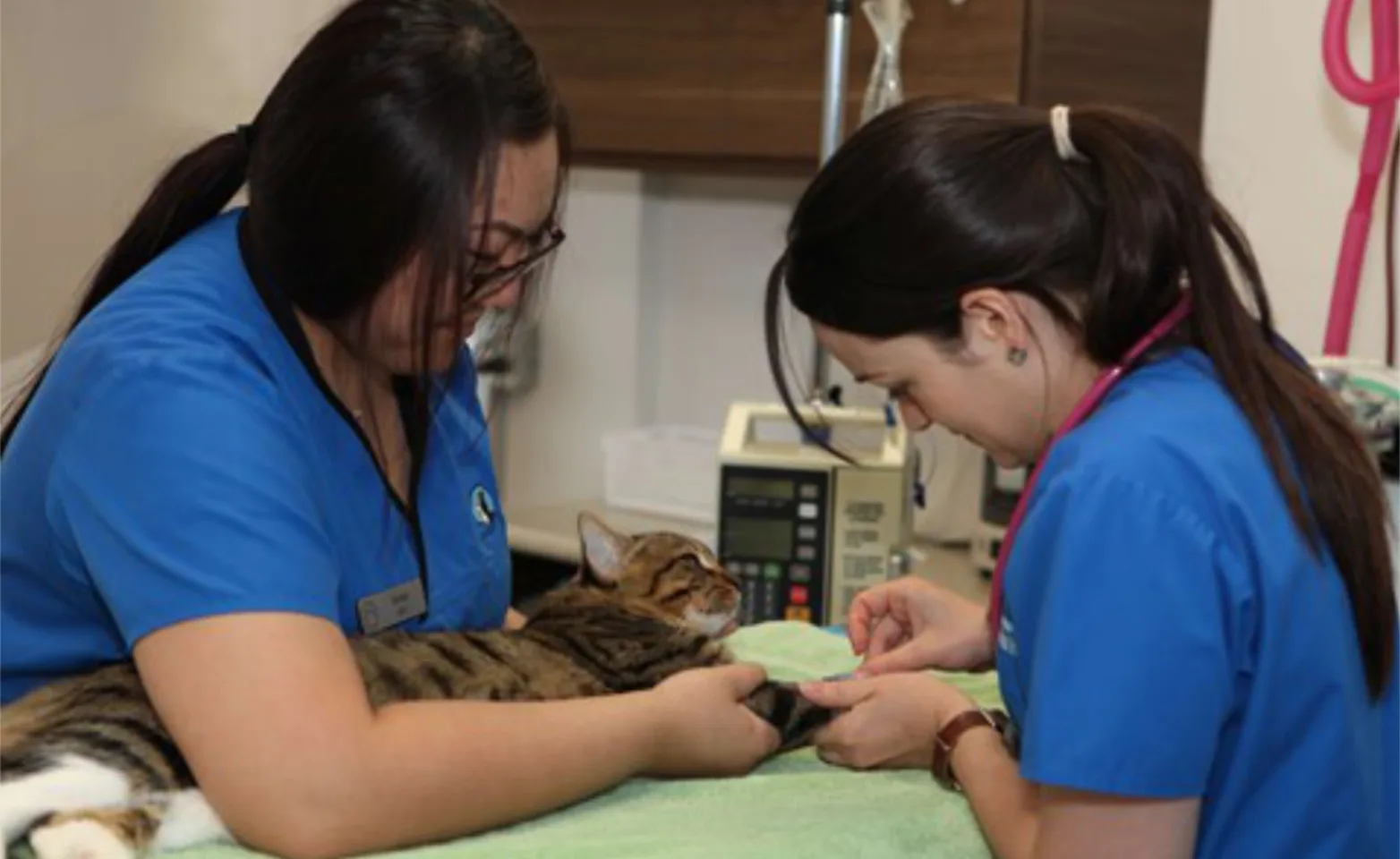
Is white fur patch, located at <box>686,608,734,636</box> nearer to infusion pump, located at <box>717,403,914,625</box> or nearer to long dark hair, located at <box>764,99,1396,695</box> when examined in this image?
infusion pump, located at <box>717,403,914,625</box>

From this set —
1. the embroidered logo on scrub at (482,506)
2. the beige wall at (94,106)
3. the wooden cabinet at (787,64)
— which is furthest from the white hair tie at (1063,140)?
the beige wall at (94,106)

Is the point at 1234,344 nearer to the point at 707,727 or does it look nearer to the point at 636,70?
the point at 707,727

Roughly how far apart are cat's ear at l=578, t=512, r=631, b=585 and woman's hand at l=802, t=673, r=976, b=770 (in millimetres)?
441

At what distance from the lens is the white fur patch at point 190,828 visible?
3.44 feet

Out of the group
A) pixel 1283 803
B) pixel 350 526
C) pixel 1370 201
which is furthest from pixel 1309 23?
pixel 350 526

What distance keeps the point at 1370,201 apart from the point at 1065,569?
4.32 ft

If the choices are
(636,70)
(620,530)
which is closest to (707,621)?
(620,530)

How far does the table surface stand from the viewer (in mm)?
2486

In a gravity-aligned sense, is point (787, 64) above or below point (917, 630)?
above

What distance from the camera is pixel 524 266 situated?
3.85ft

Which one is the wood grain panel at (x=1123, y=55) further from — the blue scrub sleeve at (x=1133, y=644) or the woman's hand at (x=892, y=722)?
the blue scrub sleeve at (x=1133, y=644)

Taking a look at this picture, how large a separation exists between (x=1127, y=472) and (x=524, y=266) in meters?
0.47

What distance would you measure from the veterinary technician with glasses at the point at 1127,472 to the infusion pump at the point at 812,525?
853 mm

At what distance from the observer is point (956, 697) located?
50.6 inches
